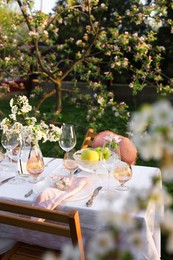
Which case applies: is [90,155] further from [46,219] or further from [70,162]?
[46,219]

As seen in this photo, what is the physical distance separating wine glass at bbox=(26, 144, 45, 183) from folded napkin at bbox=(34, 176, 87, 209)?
0.62 feet

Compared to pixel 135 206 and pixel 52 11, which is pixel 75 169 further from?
pixel 52 11

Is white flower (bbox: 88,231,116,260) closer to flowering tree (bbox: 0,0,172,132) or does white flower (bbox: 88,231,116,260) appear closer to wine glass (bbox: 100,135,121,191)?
wine glass (bbox: 100,135,121,191)

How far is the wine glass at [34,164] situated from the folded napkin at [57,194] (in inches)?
7.4

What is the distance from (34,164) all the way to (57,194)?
355mm

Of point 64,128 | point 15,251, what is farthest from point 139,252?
point 64,128

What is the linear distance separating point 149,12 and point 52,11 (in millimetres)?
1312

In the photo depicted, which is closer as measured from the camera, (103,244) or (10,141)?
(103,244)

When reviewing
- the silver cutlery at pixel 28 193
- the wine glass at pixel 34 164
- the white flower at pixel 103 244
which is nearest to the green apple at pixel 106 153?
the wine glass at pixel 34 164

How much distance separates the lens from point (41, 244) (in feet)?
6.21

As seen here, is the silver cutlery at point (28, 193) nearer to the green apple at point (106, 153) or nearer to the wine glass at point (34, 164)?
the wine glass at point (34, 164)

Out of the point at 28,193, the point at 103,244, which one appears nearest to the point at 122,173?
the point at 28,193

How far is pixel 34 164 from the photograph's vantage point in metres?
2.07

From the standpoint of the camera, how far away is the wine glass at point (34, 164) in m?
2.06
